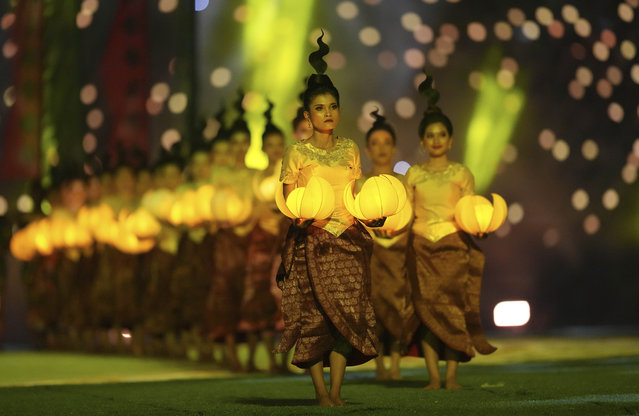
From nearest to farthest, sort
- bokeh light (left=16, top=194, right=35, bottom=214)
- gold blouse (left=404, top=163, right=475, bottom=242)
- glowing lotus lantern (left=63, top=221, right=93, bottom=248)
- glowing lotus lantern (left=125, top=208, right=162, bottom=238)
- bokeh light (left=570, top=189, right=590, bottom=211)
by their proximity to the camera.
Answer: gold blouse (left=404, top=163, right=475, bottom=242), glowing lotus lantern (left=125, top=208, right=162, bottom=238), glowing lotus lantern (left=63, top=221, right=93, bottom=248), bokeh light (left=570, top=189, right=590, bottom=211), bokeh light (left=16, top=194, right=35, bottom=214)

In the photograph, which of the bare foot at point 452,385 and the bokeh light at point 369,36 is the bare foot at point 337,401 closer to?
the bare foot at point 452,385

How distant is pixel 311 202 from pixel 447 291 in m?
1.44

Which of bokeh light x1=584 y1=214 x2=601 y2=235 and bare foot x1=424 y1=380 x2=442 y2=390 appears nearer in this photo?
bare foot x1=424 y1=380 x2=442 y2=390

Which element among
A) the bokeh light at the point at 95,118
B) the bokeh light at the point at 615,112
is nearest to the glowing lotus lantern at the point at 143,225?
the bokeh light at the point at 95,118

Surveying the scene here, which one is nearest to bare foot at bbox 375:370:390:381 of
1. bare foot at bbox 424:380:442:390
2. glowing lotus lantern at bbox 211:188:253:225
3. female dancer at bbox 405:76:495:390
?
female dancer at bbox 405:76:495:390

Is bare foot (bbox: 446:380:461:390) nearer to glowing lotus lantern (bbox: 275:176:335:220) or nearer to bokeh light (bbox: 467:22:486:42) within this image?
glowing lotus lantern (bbox: 275:176:335:220)

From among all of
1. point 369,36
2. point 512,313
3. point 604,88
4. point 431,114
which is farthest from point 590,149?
point 431,114

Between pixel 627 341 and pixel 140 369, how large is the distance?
4.76 metres

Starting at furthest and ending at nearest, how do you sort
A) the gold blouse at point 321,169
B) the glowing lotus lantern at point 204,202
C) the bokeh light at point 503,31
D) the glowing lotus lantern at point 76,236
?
the bokeh light at point 503,31 < the glowing lotus lantern at point 76,236 < the glowing lotus lantern at point 204,202 < the gold blouse at point 321,169

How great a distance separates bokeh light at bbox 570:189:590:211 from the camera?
11.9 metres

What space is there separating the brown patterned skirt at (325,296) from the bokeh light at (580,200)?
309 inches

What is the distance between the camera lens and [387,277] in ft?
21.1

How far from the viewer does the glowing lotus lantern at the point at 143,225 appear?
923 cm

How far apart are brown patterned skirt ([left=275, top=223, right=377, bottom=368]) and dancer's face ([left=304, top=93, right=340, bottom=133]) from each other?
0.46m
